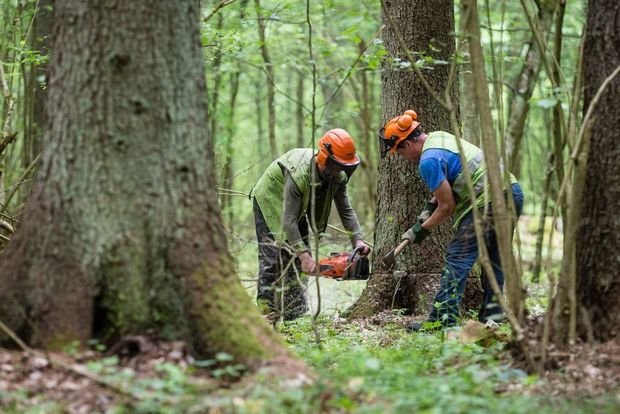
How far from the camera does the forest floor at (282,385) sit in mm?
3346

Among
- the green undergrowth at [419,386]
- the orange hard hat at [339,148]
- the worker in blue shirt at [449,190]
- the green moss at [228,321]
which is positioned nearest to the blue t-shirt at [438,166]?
the worker in blue shirt at [449,190]

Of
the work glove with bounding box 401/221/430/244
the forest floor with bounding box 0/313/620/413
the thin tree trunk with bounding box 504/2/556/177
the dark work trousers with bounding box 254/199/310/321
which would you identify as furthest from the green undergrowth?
the thin tree trunk with bounding box 504/2/556/177

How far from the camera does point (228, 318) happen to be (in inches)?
153

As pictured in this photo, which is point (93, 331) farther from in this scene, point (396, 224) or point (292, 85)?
point (292, 85)

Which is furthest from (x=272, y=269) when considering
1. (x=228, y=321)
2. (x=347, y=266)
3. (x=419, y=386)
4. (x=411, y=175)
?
(x=419, y=386)

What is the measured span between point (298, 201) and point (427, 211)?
1.28m

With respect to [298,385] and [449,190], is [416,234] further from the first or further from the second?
[298,385]

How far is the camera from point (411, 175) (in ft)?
23.8

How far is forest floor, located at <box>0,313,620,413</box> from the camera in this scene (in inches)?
132

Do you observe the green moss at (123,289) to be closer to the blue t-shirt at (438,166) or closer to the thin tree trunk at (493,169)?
the thin tree trunk at (493,169)

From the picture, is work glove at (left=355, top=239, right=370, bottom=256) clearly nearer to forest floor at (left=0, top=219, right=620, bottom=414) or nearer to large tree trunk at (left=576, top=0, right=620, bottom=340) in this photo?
forest floor at (left=0, top=219, right=620, bottom=414)

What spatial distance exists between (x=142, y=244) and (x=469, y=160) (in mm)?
3501

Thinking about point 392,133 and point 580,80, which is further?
point 392,133

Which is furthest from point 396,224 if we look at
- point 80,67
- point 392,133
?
point 80,67
